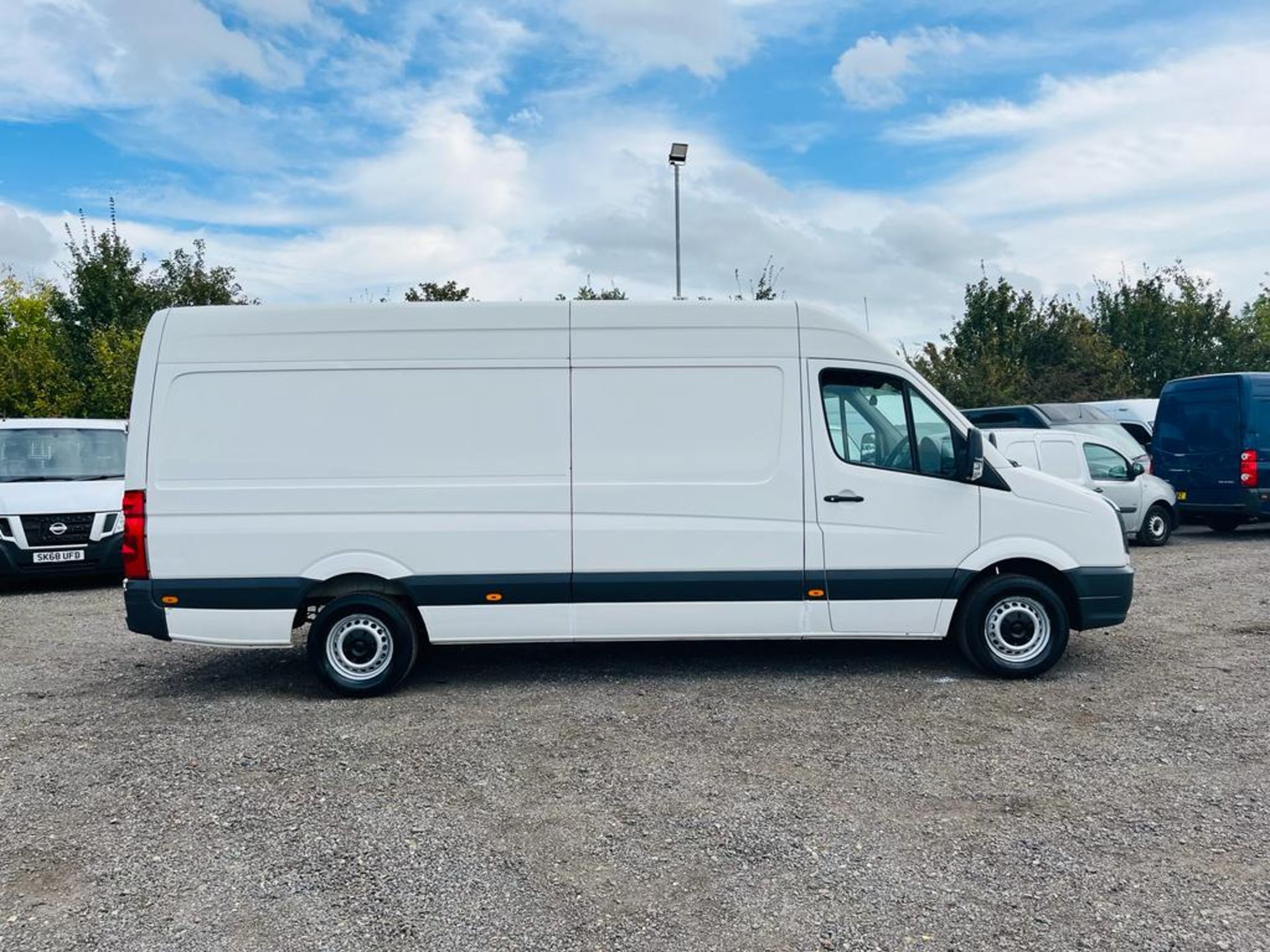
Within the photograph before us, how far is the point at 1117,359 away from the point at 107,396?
29182 mm

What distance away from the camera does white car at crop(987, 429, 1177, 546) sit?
42.2 feet

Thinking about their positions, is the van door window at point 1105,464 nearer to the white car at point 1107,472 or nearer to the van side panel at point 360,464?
the white car at point 1107,472

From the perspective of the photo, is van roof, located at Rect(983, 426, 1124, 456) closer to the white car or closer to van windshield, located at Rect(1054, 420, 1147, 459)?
the white car

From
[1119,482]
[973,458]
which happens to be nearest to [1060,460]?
[1119,482]

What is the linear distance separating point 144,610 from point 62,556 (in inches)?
221

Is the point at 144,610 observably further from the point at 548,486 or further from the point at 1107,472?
the point at 1107,472

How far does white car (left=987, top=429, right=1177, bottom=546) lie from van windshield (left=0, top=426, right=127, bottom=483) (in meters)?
10.7

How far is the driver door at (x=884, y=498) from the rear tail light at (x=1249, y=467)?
29.8 feet

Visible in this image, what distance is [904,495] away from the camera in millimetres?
6441

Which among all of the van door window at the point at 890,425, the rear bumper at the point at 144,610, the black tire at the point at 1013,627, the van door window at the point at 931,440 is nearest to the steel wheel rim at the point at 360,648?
the rear bumper at the point at 144,610

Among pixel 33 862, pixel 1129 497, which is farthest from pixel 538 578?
pixel 1129 497

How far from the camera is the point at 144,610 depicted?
6262 mm

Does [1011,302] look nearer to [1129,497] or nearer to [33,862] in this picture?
[1129,497]

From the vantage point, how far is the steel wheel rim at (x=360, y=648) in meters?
6.41
